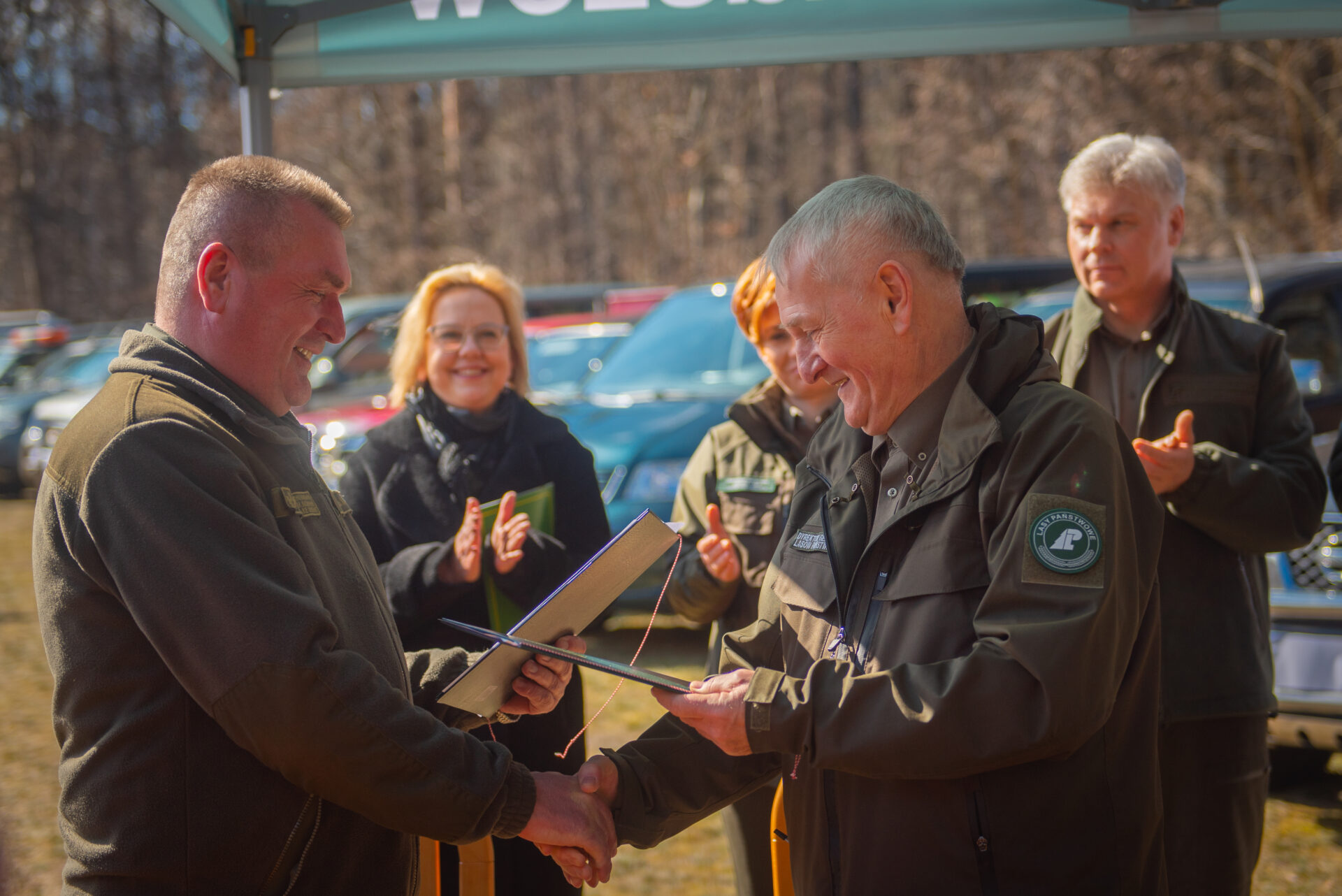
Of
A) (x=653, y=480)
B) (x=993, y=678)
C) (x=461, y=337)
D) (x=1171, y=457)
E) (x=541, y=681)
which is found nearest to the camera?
(x=993, y=678)

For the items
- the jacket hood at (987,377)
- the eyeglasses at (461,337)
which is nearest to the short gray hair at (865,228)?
the jacket hood at (987,377)

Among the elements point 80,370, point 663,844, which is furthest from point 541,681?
point 80,370

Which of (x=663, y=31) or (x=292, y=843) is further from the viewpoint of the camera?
(x=663, y=31)

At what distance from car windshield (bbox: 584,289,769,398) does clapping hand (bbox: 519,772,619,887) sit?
514 centimetres

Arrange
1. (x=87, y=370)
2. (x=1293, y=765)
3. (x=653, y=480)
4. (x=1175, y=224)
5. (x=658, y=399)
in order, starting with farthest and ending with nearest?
(x=87, y=370)
(x=658, y=399)
(x=653, y=480)
(x=1293, y=765)
(x=1175, y=224)

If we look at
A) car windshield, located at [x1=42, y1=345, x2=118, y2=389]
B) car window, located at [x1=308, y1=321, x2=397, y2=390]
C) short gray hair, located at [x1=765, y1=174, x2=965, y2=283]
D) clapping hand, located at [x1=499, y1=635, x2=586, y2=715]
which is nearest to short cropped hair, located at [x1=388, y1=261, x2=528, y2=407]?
clapping hand, located at [x1=499, y1=635, x2=586, y2=715]

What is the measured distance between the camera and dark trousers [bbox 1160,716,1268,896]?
2936mm

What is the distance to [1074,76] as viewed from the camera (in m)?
19.8

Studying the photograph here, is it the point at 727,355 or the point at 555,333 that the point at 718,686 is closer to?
the point at 727,355

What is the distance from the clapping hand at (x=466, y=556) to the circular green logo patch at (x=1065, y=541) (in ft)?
5.86

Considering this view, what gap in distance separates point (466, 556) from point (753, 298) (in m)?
1.19

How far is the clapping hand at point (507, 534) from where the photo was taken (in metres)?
3.22

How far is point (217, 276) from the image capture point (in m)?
2.15

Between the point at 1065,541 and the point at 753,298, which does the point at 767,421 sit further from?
the point at 1065,541
